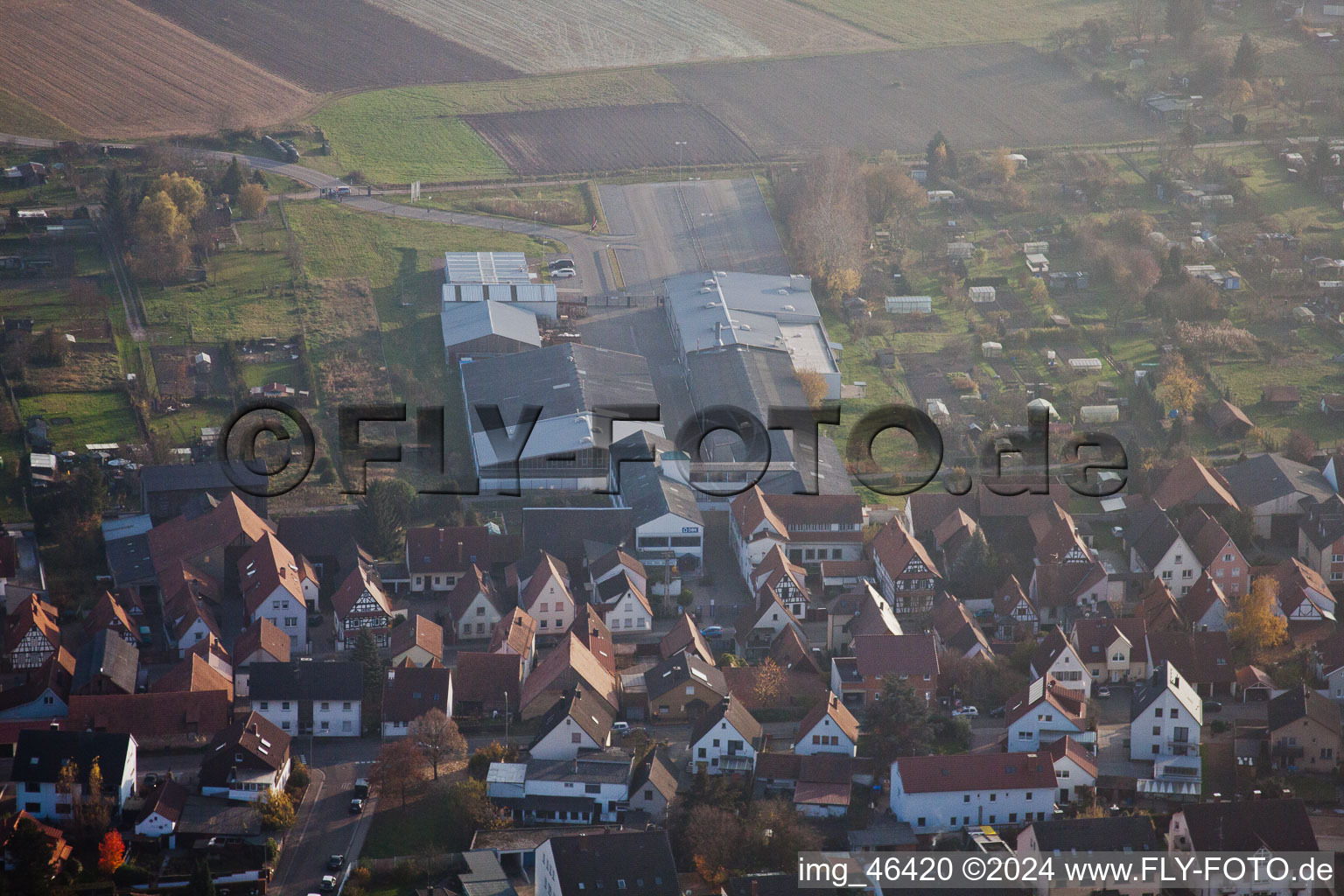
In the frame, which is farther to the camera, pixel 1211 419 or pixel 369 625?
pixel 1211 419

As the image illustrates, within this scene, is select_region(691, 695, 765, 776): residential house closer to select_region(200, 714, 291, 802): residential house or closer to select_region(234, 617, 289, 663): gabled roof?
select_region(200, 714, 291, 802): residential house

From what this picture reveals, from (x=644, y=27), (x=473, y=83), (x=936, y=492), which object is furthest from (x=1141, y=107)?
(x=936, y=492)

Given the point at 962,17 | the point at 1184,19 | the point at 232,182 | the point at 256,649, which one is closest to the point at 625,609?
the point at 256,649

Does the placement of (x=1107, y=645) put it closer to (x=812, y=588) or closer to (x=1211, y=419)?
(x=812, y=588)

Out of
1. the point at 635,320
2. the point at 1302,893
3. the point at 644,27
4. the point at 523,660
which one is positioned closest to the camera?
the point at 1302,893

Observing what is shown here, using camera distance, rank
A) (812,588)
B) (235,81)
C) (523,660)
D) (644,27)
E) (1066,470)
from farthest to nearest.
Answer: (644,27) < (235,81) < (1066,470) < (812,588) < (523,660)
